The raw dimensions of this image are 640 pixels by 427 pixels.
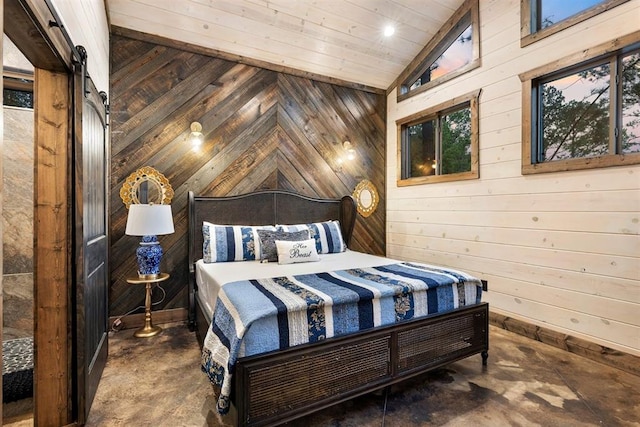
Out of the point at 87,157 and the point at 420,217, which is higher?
the point at 87,157

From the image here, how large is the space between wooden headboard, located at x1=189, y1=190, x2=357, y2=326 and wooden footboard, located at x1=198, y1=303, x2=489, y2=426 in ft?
6.16

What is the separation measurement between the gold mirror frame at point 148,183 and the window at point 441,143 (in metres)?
2.96

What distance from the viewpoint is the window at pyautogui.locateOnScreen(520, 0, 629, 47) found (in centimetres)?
247

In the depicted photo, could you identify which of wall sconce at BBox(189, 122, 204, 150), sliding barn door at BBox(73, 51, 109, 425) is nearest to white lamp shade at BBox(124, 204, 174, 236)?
sliding barn door at BBox(73, 51, 109, 425)

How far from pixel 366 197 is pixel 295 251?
1.88 meters

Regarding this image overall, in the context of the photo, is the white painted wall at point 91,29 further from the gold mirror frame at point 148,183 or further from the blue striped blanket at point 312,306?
the blue striped blanket at point 312,306

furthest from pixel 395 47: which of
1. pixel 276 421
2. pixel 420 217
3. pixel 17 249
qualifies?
pixel 17 249

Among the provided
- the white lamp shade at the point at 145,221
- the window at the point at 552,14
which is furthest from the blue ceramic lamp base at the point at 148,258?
the window at the point at 552,14

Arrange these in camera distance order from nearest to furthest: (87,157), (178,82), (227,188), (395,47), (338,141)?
(87,157)
(178,82)
(227,188)
(395,47)
(338,141)

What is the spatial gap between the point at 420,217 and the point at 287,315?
9.50ft

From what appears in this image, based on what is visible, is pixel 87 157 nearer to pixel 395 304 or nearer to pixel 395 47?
pixel 395 304

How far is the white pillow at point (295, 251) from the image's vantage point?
2.95m

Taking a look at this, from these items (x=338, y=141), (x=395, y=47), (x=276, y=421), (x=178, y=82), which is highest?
(x=395, y=47)

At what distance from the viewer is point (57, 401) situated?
1.64m
